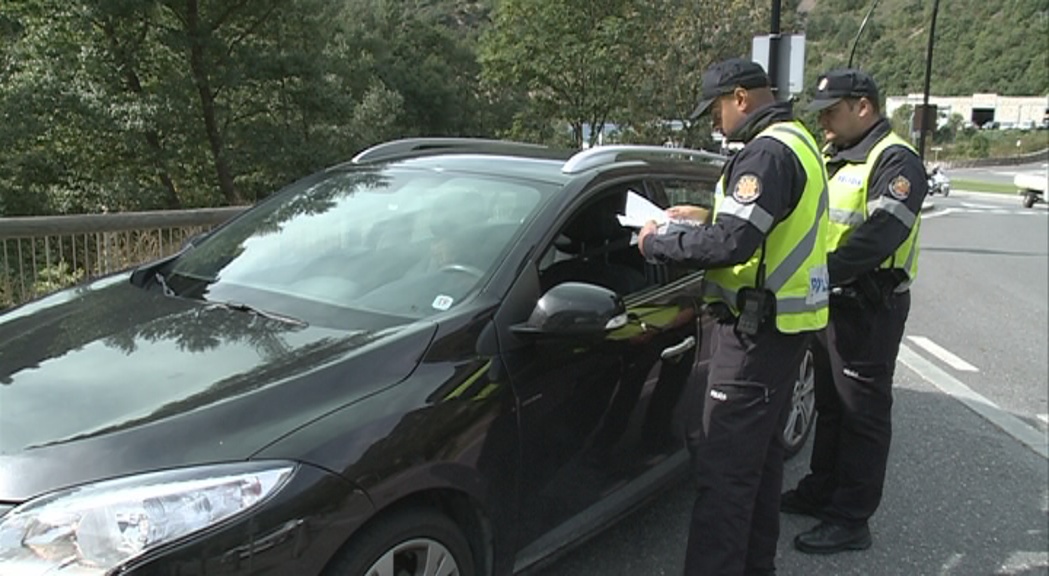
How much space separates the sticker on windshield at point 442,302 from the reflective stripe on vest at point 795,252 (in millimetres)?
919

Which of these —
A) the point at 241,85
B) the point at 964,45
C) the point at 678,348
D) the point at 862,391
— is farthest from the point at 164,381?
the point at 964,45

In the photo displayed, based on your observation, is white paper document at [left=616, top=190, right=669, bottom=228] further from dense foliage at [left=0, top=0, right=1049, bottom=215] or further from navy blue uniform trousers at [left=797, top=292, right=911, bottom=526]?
dense foliage at [left=0, top=0, right=1049, bottom=215]

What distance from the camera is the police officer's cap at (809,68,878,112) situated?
342 cm

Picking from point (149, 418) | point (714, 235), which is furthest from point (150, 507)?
point (714, 235)

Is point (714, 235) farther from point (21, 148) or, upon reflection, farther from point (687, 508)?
point (21, 148)

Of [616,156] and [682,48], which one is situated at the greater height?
[682,48]

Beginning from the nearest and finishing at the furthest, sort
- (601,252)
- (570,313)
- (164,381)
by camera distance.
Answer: (164,381), (570,313), (601,252)

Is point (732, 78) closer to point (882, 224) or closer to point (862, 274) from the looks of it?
point (882, 224)

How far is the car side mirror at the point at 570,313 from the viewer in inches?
96.0

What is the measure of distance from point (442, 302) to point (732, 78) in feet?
4.06

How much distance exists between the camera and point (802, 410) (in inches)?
172

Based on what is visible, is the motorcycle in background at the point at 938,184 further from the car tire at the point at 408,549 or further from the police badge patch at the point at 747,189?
the car tire at the point at 408,549

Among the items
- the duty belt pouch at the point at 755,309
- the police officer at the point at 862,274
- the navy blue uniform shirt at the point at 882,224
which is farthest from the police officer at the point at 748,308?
the police officer at the point at 862,274

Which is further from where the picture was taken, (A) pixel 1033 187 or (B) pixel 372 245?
(A) pixel 1033 187
